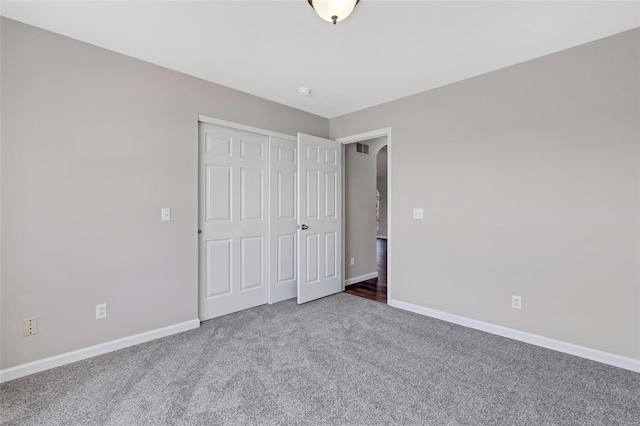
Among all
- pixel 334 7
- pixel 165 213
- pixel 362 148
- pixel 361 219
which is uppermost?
pixel 334 7

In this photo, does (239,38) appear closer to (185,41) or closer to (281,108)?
(185,41)

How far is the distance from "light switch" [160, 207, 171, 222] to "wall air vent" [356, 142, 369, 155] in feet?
9.44

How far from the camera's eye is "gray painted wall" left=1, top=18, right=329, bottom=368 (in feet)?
6.72

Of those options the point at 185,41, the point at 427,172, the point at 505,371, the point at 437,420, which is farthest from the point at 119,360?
the point at 427,172

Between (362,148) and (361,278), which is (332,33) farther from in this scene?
(361,278)

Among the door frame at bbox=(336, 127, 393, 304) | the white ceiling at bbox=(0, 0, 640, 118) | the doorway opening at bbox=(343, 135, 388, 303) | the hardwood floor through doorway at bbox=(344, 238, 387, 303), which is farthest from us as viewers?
the doorway opening at bbox=(343, 135, 388, 303)

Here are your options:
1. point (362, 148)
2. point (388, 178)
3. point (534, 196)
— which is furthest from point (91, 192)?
point (534, 196)

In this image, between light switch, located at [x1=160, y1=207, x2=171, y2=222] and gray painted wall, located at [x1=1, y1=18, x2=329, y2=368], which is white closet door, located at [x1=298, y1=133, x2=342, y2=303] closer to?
gray painted wall, located at [x1=1, y1=18, x2=329, y2=368]

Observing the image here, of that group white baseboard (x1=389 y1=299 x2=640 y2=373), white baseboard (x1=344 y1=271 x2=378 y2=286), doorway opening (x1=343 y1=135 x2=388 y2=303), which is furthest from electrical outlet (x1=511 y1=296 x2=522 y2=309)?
white baseboard (x1=344 y1=271 x2=378 y2=286)

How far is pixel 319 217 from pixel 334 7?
2452 mm

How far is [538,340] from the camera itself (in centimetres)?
252

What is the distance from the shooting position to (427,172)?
10.7 ft

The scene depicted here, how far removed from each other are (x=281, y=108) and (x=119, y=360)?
302 cm

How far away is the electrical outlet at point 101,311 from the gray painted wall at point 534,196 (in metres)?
2.91
